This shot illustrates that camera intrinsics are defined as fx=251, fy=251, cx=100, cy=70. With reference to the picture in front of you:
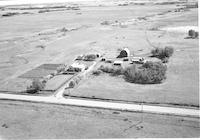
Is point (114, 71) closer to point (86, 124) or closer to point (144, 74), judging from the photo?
point (144, 74)

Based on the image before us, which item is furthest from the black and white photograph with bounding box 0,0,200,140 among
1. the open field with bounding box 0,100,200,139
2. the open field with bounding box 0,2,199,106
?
the open field with bounding box 0,2,199,106

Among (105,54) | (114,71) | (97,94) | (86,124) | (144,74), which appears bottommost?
(86,124)

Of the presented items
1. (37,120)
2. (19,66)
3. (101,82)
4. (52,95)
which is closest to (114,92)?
(101,82)

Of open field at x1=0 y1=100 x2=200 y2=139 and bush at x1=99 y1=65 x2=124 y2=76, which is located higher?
bush at x1=99 y1=65 x2=124 y2=76

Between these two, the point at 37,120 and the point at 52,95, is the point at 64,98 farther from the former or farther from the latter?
the point at 37,120

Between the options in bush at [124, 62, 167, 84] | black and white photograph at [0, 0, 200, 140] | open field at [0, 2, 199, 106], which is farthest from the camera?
bush at [124, 62, 167, 84]

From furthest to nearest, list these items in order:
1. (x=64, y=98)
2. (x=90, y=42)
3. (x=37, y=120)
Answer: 1. (x=90, y=42)
2. (x=64, y=98)
3. (x=37, y=120)

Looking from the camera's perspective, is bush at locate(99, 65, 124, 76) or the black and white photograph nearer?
the black and white photograph

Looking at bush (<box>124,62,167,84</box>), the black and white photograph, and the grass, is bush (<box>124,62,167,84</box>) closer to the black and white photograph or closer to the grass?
the grass

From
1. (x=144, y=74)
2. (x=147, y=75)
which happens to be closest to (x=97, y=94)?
(x=144, y=74)
